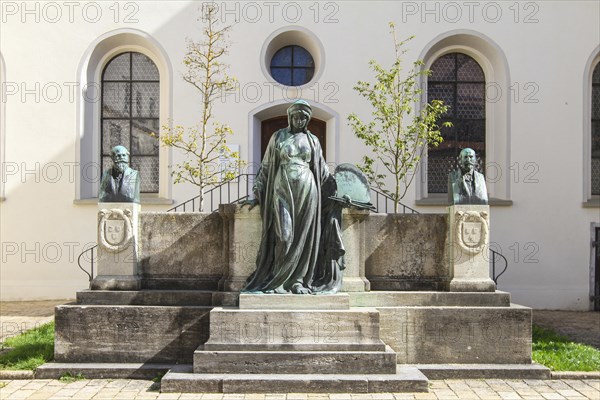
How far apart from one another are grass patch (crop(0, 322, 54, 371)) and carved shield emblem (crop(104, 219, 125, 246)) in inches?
56.3

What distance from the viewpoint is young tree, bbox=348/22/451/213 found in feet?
40.2

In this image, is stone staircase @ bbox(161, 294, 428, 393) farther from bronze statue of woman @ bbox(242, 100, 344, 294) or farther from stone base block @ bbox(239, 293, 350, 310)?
bronze statue of woman @ bbox(242, 100, 344, 294)

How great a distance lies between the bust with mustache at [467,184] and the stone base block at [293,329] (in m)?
1.76

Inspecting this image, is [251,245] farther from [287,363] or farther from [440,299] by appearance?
[440,299]

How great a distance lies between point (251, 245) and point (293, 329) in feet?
3.74

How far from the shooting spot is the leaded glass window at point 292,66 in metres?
14.4

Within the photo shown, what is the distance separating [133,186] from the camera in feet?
25.9

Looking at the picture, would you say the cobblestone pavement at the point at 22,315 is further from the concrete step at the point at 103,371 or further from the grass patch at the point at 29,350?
the concrete step at the point at 103,371

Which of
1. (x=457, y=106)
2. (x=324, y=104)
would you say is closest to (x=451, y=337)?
(x=324, y=104)

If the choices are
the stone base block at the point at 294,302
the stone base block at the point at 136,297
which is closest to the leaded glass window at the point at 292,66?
the stone base block at the point at 136,297

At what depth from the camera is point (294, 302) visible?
7.11 m

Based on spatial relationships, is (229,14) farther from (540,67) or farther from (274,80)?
(540,67)

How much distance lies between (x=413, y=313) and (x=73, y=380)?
3.53 meters

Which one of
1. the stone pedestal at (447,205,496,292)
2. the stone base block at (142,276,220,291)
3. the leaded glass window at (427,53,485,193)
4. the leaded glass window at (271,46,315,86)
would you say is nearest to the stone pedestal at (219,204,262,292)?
the stone base block at (142,276,220,291)
